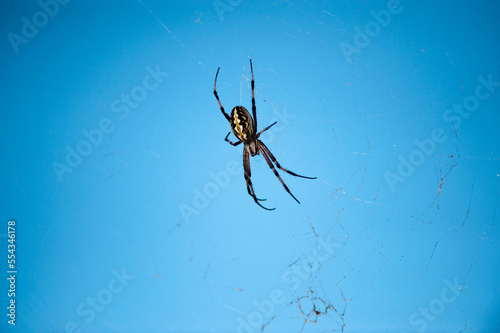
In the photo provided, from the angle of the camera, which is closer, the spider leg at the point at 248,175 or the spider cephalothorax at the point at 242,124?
the spider cephalothorax at the point at 242,124

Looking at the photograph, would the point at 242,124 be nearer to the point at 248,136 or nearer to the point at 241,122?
the point at 241,122

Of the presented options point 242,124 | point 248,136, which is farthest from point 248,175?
point 242,124

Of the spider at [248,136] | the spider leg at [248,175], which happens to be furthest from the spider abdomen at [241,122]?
the spider leg at [248,175]

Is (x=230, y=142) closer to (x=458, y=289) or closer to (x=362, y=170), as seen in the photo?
(x=362, y=170)

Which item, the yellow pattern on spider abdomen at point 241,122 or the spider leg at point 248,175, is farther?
the spider leg at point 248,175

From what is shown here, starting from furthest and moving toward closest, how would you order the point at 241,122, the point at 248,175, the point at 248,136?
1. the point at 248,175
2. the point at 248,136
3. the point at 241,122

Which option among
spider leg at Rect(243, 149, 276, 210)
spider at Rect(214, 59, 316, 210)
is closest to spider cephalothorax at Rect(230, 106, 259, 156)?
spider at Rect(214, 59, 316, 210)

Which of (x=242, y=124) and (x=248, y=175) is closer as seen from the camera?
(x=242, y=124)

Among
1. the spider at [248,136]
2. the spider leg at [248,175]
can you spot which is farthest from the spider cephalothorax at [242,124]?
the spider leg at [248,175]

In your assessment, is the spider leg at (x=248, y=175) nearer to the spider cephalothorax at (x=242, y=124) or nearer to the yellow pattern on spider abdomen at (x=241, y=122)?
the spider cephalothorax at (x=242, y=124)
